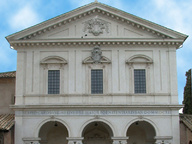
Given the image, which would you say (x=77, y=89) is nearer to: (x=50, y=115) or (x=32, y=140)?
(x=50, y=115)

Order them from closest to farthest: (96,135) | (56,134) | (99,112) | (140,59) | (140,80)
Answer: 1. (99,112)
2. (140,80)
3. (140,59)
4. (56,134)
5. (96,135)

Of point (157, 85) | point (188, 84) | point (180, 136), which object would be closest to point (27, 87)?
point (157, 85)

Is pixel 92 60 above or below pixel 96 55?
below

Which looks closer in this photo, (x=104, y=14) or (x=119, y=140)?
(x=119, y=140)

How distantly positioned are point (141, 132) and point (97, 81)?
19.7 feet

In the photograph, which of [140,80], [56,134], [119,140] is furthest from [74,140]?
[140,80]

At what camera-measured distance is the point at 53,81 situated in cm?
3128

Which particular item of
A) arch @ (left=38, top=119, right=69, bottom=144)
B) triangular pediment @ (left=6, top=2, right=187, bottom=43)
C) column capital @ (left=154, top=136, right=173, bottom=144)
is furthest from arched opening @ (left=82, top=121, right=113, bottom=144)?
triangular pediment @ (left=6, top=2, right=187, bottom=43)

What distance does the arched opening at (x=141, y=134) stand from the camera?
3284 centimetres

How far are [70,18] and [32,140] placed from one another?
31.3 feet

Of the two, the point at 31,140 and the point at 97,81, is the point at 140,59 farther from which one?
the point at 31,140

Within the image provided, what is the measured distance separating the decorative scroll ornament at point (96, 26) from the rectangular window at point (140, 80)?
3.98 m

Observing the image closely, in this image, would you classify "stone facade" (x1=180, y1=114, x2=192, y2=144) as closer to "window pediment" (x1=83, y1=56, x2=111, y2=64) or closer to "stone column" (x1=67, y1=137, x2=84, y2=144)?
"window pediment" (x1=83, y1=56, x2=111, y2=64)

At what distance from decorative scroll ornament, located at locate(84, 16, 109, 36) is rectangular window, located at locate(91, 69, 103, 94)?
116 inches
